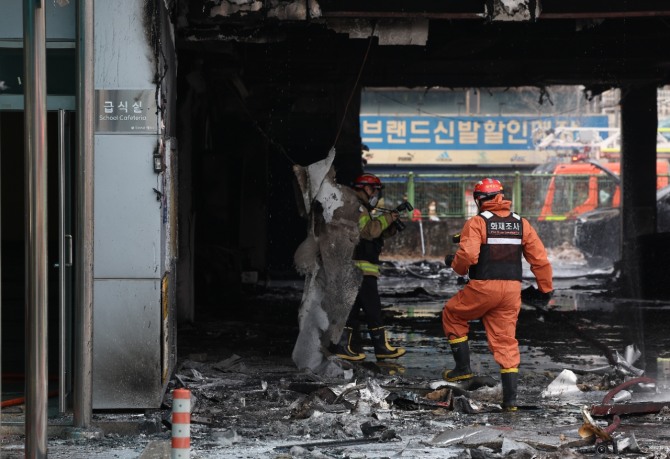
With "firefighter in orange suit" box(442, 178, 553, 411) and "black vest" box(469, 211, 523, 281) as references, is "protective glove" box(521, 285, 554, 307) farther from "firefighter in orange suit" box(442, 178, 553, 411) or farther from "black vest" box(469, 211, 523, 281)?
"black vest" box(469, 211, 523, 281)

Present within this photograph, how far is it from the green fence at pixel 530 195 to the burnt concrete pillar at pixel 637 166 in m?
9.78

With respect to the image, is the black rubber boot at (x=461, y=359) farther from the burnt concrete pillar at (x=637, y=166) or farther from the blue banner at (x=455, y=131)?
the blue banner at (x=455, y=131)

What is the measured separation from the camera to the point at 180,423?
17.9 ft

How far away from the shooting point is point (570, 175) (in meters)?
34.0

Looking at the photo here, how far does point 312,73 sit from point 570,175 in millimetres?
17617

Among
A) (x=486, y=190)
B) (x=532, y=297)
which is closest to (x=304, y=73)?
(x=532, y=297)

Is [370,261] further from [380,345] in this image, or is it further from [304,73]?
[304,73]

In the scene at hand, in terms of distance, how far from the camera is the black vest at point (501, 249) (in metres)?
9.19

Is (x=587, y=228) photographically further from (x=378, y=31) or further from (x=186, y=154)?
(x=378, y=31)

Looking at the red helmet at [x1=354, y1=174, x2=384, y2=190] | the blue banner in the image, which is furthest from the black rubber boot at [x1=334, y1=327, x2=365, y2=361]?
the blue banner

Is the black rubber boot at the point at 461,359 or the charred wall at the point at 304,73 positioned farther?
the charred wall at the point at 304,73

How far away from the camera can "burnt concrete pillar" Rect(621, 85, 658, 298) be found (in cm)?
2303

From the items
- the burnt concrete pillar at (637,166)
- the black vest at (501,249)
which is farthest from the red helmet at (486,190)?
the burnt concrete pillar at (637,166)

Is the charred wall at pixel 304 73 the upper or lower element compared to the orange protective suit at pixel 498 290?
upper
